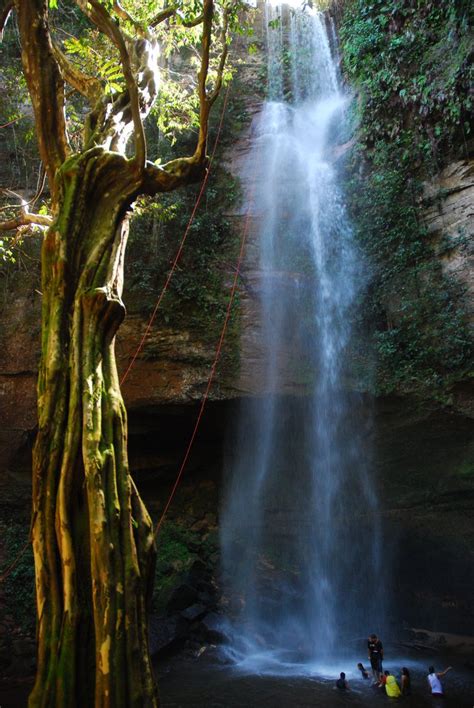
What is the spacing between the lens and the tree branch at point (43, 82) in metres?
4.56

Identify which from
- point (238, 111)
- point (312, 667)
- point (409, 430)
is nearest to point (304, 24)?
point (238, 111)

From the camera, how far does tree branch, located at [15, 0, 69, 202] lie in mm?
4559

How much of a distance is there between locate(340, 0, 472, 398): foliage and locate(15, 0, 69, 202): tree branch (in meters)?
7.10

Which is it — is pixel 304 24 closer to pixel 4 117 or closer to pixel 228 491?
pixel 4 117

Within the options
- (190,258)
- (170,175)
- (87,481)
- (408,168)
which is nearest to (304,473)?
(190,258)

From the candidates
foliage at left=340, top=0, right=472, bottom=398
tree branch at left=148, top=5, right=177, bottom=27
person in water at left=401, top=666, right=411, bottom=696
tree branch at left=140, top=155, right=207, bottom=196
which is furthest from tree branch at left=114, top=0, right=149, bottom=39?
person in water at left=401, top=666, right=411, bottom=696

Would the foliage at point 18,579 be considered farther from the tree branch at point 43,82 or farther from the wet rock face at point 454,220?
the wet rock face at point 454,220

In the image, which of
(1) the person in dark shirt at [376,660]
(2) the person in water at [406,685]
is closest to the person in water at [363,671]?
(1) the person in dark shirt at [376,660]

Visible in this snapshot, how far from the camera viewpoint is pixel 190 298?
430 inches

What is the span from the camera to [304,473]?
1084cm

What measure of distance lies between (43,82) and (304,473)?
27.9 ft

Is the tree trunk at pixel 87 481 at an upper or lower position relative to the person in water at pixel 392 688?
upper

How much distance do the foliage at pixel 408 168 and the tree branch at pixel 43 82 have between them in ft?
23.3

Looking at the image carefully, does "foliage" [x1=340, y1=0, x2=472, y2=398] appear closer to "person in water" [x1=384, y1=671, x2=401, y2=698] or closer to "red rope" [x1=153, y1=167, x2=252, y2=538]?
"red rope" [x1=153, y1=167, x2=252, y2=538]
